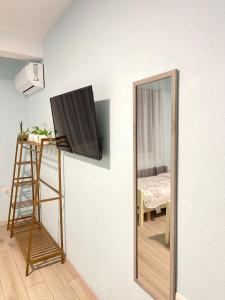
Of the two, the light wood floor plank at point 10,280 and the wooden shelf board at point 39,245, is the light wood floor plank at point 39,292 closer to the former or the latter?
the light wood floor plank at point 10,280

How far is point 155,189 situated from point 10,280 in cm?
186

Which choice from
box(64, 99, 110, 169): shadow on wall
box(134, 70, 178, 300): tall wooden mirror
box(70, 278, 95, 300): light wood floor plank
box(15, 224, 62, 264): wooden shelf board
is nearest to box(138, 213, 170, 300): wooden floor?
box(134, 70, 178, 300): tall wooden mirror

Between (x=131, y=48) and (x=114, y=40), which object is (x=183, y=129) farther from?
(x=114, y=40)

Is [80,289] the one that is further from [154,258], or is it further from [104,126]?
[104,126]

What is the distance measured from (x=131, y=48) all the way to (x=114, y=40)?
21 centimetres

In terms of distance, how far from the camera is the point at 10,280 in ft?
7.49

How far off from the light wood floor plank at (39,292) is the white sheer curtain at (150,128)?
1512mm

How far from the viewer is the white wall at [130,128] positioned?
0.92 meters

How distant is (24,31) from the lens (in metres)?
2.56

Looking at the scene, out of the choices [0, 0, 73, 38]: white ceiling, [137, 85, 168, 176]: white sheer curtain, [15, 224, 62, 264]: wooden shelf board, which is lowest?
[15, 224, 62, 264]: wooden shelf board

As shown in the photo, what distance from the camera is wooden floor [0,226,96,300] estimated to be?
2068 mm

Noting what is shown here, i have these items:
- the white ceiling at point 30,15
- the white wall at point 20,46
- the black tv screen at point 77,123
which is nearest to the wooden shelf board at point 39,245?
the black tv screen at point 77,123

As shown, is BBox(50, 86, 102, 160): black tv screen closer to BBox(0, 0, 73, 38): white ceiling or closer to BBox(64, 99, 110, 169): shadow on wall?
BBox(64, 99, 110, 169): shadow on wall

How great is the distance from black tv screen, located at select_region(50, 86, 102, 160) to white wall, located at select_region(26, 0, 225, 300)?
125 millimetres
